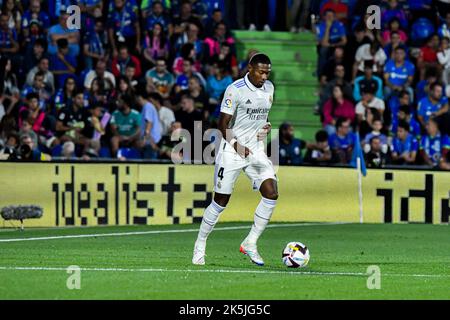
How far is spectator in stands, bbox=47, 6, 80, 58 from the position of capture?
2659cm

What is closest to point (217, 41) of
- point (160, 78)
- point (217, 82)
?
point (217, 82)

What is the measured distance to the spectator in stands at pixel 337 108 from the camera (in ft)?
87.5

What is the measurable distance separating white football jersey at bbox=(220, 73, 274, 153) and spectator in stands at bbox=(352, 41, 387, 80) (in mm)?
12476

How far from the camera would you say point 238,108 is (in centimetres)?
1534

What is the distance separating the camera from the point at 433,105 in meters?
26.9

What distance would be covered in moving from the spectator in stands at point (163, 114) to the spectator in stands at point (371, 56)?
462 cm

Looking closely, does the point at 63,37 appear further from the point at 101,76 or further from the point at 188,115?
the point at 188,115

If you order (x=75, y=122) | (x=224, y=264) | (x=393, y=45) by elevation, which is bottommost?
(x=224, y=264)

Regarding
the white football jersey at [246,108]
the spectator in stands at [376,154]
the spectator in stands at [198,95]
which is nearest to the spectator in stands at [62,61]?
the spectator in stands at [198,95]

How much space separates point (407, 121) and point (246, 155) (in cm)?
1172

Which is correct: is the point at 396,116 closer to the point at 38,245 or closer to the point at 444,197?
the point at 444,197

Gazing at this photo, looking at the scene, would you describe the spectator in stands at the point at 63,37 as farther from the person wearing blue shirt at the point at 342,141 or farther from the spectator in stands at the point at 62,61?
the person wearing blue shirt at the point at 342,141

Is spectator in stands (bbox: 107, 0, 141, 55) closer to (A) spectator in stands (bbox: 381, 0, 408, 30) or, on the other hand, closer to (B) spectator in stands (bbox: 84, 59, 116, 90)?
(B) spectator in stands (bbox: 84, 59, 116, 90)

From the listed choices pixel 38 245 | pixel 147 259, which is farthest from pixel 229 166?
pixel 38 245
